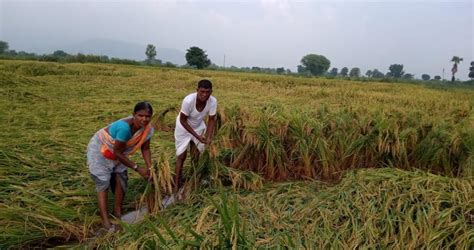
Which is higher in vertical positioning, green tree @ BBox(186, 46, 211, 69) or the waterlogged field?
green tree @ BBox(186, 46, 211, 69)

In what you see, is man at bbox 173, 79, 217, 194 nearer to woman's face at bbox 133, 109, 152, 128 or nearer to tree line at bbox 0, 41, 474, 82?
woman's face at bbox 133, 109, 152, 128

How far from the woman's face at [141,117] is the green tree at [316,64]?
230 feet

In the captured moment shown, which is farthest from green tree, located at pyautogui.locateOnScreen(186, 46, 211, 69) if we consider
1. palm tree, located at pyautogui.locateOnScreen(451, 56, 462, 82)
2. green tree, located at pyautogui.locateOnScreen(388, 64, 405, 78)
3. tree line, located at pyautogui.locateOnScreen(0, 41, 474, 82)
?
green tree, located at pyautogui.locateOnScreen(388, 64, 405, 78)

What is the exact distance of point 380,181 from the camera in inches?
107

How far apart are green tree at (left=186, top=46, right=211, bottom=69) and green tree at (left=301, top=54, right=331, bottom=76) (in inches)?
1398

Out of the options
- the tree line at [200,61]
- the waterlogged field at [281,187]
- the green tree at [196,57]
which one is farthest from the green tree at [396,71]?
the waterlogged field at [281,187]

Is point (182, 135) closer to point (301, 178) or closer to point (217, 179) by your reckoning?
point (217, 179)

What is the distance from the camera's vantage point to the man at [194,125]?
125 inches

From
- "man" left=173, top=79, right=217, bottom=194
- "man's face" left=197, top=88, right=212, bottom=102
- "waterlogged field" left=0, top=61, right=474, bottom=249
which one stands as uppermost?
"man's face" left=197, top=88, right=212, bottom=102

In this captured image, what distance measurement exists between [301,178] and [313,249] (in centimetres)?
127

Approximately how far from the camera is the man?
125 inches

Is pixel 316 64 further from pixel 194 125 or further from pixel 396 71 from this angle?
pixel 194 125

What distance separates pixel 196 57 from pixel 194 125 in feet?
125

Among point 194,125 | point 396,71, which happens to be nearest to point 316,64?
point 396,71
